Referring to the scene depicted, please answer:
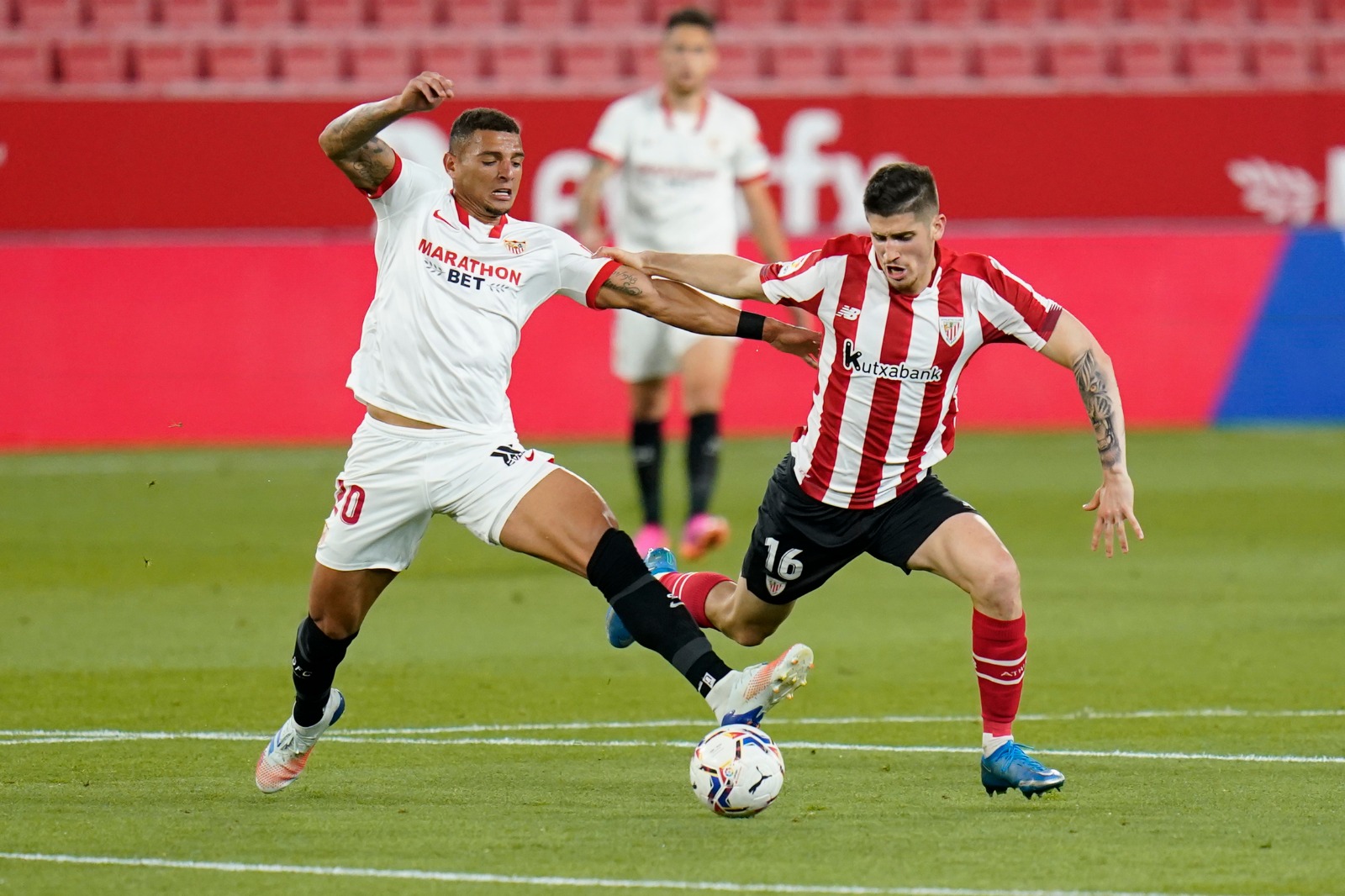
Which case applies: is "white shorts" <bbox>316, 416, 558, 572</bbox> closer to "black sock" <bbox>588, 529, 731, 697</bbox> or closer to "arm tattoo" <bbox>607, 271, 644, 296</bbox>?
"black sock" <bbox>588, 529, 731, 697</bbox>

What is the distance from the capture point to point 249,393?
1528 centimetres

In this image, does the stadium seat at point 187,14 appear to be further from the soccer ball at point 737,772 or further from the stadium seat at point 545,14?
the soccer ball at point 737,772

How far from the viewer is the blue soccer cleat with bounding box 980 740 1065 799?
18.3 feet

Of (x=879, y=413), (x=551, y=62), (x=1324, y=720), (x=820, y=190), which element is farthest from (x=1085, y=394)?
(x=551, y=62)

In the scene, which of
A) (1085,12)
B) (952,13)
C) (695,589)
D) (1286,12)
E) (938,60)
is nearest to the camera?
(695,589)

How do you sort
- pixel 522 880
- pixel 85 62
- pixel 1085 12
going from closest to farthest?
pixel 522 880, pixel 85 62, pixel 1085 12

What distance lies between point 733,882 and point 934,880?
46 centimetres

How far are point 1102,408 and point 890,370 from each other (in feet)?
2.05

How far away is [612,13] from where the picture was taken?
1992cm

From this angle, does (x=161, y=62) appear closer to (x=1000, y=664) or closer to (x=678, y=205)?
(x=678, y=205)

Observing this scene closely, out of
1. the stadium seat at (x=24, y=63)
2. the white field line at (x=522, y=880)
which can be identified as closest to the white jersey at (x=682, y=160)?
the white field line at (x=522, y=880)

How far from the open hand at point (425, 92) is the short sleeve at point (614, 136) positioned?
5.31m

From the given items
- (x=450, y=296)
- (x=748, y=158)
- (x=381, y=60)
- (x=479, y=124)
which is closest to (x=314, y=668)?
(x=450, y=296)

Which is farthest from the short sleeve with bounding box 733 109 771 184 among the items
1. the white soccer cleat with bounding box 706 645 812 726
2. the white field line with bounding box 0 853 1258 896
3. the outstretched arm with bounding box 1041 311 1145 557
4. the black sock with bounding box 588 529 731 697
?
the white field line with bounding box 0 853 1258 896
